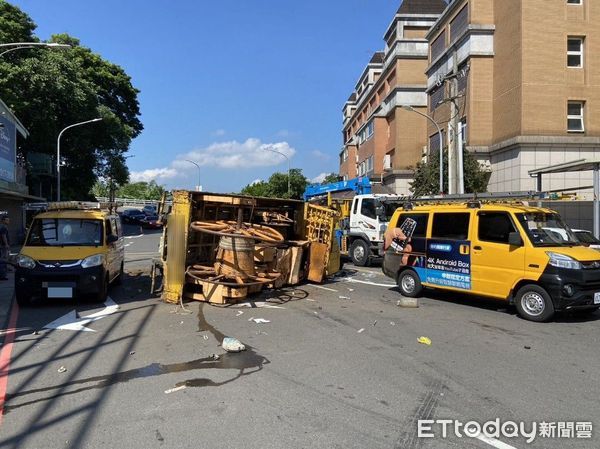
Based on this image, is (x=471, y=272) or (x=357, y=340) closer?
(x=357, y=340)

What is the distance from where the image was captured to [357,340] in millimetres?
7246

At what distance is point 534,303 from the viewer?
855 cm

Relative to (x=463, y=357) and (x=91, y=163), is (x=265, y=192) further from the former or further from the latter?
(x=463, y=357)

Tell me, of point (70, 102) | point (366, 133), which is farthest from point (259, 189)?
point (70, 102)

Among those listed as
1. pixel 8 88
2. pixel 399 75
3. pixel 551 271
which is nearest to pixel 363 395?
pixel 551 271

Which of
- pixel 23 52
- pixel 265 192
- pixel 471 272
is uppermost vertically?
pixel 23 52

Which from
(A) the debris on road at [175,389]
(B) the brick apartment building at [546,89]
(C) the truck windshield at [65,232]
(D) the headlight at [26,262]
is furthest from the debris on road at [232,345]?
(B) the brick apartment building at [546,89]

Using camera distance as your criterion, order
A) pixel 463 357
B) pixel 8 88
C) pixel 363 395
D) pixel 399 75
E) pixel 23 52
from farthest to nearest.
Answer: pixel 399 75 → pixel 23 52 → pixel 8 88 → pixel 463 357 → pixel 363 395

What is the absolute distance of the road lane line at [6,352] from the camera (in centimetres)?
514

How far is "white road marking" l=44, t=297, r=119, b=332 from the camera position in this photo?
800cm

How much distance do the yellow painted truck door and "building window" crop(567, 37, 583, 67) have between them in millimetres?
22411

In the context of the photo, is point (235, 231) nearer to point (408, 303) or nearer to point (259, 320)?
point (259, 320)

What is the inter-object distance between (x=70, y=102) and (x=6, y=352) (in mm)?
32862

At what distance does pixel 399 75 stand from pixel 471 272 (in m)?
37.2
